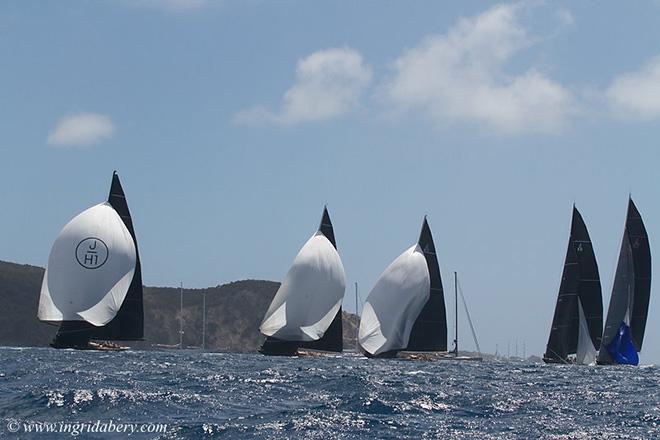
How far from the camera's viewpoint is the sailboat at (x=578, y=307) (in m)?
73.2

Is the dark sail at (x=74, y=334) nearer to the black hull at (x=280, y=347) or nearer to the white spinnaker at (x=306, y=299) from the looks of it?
the black hull at (x=280, y=347)

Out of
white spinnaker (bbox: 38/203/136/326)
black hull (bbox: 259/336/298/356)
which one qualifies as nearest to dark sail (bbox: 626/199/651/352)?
black hull (bbox: 259/336/298/356)

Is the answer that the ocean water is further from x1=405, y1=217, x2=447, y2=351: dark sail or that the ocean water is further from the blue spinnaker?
x1=405, y1=217, x2=447, y2=351: dark sail

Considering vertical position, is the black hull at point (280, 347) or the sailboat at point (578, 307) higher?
the sailboat at point (578, 307)

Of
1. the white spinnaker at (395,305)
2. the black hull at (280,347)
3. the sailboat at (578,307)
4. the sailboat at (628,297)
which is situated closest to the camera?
the sailboat at (628,297)

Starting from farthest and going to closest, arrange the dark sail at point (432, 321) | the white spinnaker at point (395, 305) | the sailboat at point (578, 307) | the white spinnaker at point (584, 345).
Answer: the dark sail at point (432, 321) → the white spinnaker at point (395, 305) → the sailboat at point (578, 307) → the white spinnaker at point (584, 345)

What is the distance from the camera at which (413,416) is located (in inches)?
953

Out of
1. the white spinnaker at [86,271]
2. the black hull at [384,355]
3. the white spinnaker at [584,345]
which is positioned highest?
the white spinnaker at [86,271]

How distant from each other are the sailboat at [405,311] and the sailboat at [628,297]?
12.2 meters

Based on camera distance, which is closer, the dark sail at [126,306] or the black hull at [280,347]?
the dark sail at [126,306]

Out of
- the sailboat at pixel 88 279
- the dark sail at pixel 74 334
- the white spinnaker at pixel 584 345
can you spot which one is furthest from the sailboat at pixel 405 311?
the dark sail at pixel 74 334

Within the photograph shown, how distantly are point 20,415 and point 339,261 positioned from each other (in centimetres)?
5452

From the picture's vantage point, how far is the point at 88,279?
222 ft

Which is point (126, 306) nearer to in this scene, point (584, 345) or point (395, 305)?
point (395, 305)
